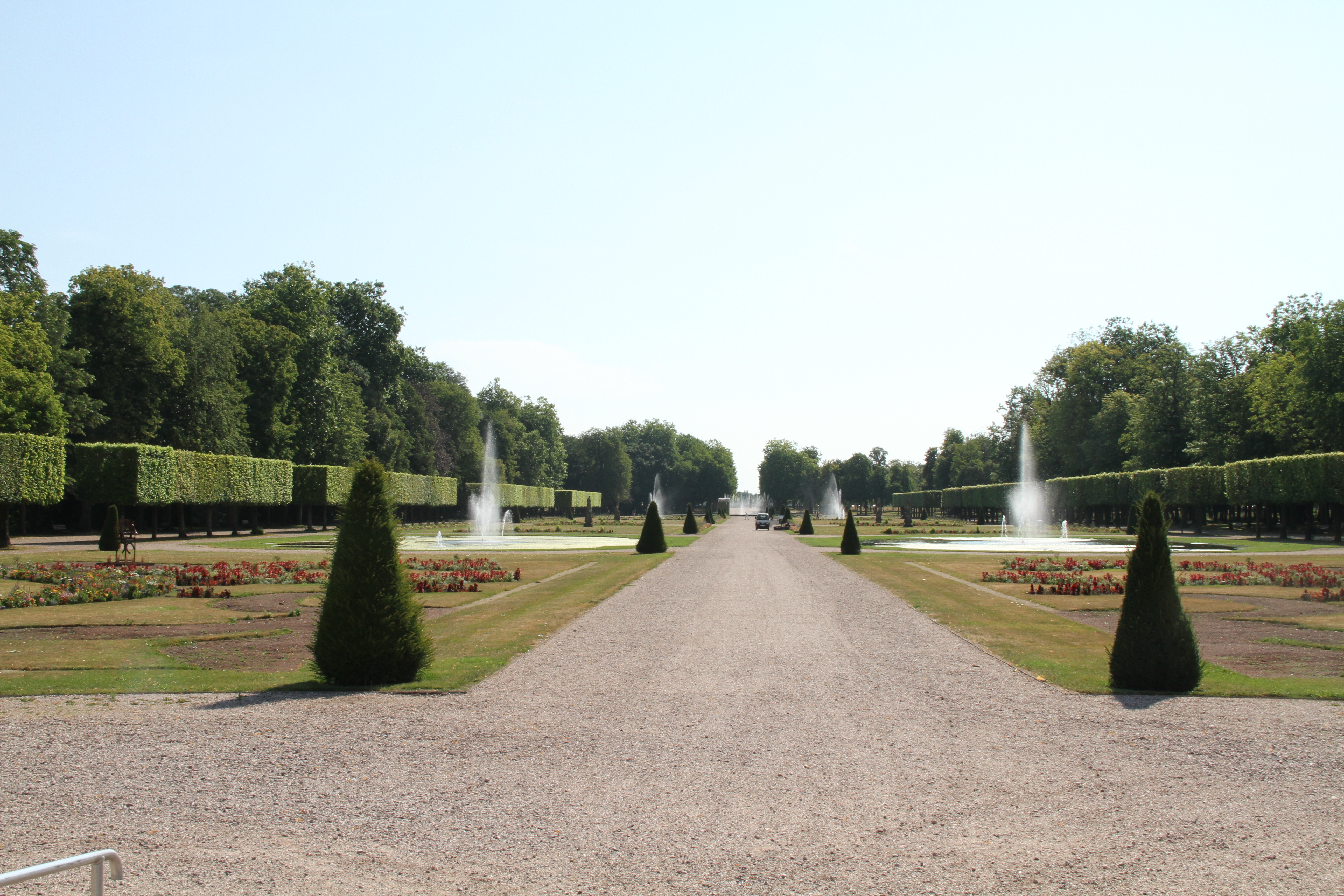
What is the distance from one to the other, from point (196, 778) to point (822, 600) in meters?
14.8

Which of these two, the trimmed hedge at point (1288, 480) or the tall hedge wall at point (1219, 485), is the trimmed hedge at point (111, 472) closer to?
the tall hedge wall at point (1219, 485)

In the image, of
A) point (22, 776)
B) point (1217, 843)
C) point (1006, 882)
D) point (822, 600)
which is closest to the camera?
point (1006, 882)

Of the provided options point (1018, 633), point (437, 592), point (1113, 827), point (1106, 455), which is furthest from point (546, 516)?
point (1113, 827)

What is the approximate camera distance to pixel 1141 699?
34.4 feet

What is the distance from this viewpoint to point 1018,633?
1558cm

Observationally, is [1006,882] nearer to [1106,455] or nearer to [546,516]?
[1106,455]

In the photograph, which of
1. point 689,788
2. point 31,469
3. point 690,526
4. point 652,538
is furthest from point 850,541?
point 31,469

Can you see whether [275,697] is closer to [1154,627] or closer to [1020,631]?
[1154,627]

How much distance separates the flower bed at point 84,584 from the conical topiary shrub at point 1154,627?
1945 centimetres

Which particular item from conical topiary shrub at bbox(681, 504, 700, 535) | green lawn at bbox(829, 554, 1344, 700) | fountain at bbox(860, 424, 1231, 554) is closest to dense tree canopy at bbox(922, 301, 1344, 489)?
fountain at bbox(860, 424, 1231, 554)

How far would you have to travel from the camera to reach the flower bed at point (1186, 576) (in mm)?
22453

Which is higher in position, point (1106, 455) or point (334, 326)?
point (334, 326)

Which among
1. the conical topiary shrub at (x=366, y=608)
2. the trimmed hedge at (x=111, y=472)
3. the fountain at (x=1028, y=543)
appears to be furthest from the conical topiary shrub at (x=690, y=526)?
the conical topiary shrub at (x=366, y=608)

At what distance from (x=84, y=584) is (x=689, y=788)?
19.6 metres
